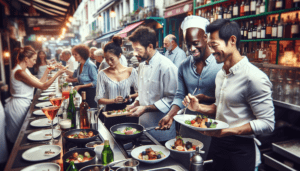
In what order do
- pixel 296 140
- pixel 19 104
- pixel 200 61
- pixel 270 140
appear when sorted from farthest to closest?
pixel 19 104
pixel 270 140
pixel 296 140
pixel 200 61

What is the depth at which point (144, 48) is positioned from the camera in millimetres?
2234

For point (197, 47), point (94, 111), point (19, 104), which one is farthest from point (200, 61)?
point (19, 104)

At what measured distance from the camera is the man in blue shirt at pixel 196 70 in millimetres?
1851

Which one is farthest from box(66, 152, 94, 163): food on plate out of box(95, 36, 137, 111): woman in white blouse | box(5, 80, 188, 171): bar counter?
box(95, 36, 137, 111): woman in white blouse

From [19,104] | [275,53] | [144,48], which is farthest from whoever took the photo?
[275,53]

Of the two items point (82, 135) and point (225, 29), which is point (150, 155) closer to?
point (82, 135)

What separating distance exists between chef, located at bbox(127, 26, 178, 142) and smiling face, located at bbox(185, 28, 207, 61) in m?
0.42

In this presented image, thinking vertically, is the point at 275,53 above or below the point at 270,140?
above

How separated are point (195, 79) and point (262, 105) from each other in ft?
2.34

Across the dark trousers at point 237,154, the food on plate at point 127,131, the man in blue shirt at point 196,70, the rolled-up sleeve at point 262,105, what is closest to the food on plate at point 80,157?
the food on plate at point 127,131

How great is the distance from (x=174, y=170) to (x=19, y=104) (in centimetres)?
282

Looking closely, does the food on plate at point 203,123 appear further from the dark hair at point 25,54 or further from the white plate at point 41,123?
the dark hair at point 25,54

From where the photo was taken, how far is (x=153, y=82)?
229cm

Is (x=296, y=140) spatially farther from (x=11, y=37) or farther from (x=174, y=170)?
(x=11, y=37)
